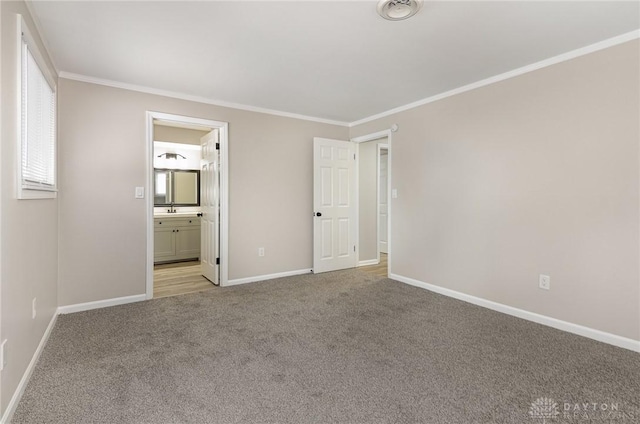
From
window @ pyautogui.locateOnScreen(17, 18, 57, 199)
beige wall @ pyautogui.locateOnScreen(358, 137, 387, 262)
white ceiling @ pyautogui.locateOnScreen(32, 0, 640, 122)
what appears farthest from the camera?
beige wall @ pyautogui.locateOnScreen(358, 137, 387, 262)

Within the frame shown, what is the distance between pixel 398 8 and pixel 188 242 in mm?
5036

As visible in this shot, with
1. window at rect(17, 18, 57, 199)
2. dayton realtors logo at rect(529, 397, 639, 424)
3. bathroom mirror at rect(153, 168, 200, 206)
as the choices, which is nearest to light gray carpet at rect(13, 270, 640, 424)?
dayton realtors logo at rect(529, 397, 639, 424)

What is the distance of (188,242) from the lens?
573cm

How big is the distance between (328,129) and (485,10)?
3.02 metres

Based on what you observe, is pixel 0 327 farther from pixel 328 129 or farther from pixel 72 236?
pixel 328 129

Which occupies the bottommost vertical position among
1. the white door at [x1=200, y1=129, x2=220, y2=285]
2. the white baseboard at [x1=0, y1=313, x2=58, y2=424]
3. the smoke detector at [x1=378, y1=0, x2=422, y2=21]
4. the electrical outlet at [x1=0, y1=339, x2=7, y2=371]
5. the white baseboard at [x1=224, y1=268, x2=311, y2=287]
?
the white baseboard at [x1=0, y1=313, x2=58, y2=424]

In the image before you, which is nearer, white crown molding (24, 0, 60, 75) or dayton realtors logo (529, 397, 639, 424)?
dayton realtors logo (529, 397, 639, 424)

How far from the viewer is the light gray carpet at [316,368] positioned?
1.67 meters

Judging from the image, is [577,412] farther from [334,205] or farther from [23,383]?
[334,205]

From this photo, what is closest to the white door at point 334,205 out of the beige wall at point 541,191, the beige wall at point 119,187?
the beige wall at point 119,187

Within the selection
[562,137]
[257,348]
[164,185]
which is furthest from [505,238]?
[164,185]

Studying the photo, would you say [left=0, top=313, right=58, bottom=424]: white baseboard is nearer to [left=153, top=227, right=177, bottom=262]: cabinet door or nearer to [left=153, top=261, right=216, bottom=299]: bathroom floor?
[left=153, top=261, right=216, bottom=299]: bathroom floor

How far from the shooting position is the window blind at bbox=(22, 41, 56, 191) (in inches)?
78.1

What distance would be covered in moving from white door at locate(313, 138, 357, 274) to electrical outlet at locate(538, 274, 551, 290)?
2.66 metres
